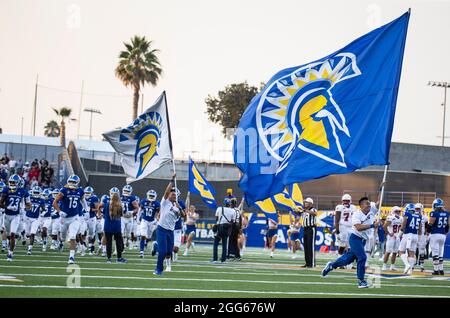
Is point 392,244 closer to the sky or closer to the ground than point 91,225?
closer to the ground

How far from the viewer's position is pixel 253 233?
155ft

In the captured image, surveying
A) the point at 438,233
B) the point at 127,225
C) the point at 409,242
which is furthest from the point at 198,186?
the point at 438,233

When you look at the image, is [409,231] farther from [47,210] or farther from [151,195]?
[47,210]

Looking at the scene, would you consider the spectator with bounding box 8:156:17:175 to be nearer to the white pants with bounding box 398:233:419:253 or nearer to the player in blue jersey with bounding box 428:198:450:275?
the white pants with bounding box 398:233:419:253

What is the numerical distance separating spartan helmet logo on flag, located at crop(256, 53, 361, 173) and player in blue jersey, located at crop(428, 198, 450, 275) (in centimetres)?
797

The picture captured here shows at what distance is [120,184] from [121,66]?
15.8m

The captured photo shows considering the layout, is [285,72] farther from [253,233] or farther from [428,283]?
[253,233]

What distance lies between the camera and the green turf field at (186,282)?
1464 cm

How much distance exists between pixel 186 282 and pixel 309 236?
8.93m

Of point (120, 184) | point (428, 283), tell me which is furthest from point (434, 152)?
point (428, 283)

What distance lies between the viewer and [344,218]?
25938mm

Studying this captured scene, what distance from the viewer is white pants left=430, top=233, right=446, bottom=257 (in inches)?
957

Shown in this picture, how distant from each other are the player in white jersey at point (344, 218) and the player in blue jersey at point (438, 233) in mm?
2298
